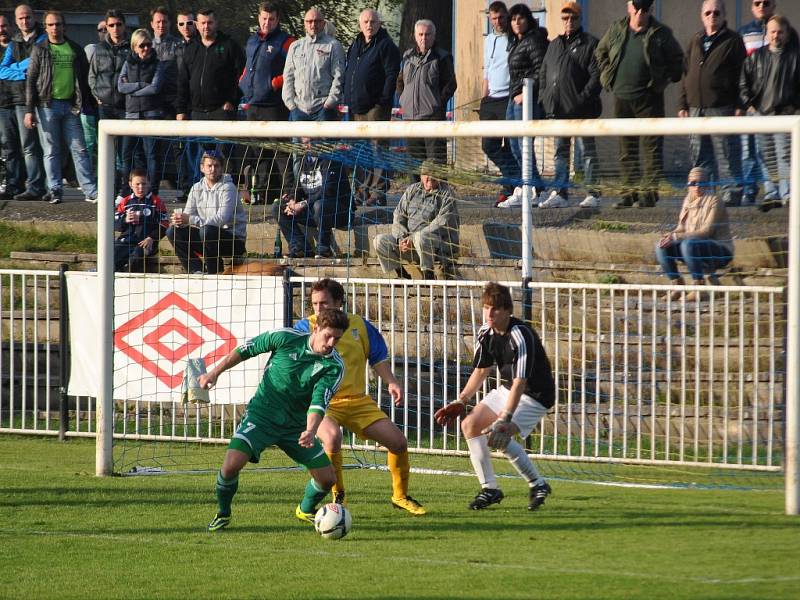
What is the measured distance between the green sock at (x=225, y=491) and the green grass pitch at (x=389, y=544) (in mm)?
158

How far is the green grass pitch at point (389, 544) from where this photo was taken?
256 inches

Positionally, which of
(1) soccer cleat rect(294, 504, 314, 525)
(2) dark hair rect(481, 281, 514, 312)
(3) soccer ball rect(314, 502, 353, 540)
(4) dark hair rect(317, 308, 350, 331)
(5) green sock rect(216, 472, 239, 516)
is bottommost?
(1) soccer cleat rect(294, 504, 314, 525)

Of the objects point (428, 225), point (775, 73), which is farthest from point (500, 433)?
point (775, 73)

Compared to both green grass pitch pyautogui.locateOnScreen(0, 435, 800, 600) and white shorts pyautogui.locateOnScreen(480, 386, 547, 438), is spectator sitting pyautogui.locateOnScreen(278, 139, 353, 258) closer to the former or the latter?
green grass pitch pyautogui.locateOnScreen(0, 435, 800, 600)

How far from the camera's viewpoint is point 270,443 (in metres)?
7.86

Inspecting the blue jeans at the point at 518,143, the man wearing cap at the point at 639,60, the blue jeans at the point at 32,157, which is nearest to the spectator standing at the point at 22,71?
the blue jeans at the point at 32,157

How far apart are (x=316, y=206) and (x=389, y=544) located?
5.53 meters

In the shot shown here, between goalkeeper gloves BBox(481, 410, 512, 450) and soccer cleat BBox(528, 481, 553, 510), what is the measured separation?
0.54 metres

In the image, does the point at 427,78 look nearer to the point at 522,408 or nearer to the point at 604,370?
the point at 604,370

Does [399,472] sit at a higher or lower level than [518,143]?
lower

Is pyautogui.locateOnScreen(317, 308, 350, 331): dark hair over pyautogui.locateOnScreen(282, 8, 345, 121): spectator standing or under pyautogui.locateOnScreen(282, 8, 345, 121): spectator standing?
under

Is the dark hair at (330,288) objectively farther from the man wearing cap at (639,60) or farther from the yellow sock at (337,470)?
the man wearing cap at (639,60)

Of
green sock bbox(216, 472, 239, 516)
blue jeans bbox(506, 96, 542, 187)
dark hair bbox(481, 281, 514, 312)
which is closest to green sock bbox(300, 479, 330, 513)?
green sock bbox(216, 472, 239, 516)

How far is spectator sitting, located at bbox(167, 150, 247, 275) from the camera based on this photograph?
39.4ft
